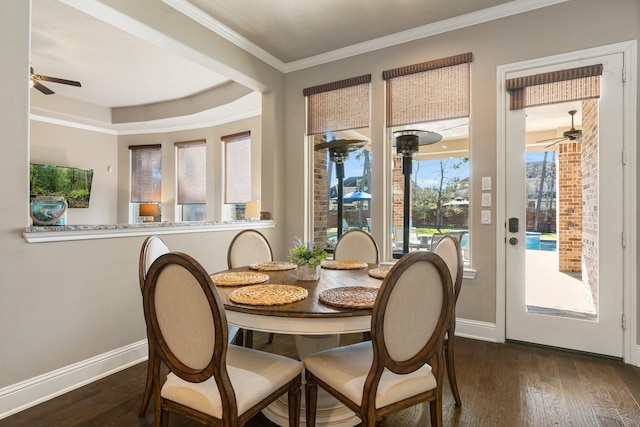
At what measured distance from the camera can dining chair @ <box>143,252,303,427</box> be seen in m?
1.16

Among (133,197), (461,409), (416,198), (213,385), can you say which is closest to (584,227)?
(416,198)

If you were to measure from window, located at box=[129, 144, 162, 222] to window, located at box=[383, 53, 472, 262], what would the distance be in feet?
15.6

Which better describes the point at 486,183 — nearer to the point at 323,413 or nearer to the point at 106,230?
the point at 323,413

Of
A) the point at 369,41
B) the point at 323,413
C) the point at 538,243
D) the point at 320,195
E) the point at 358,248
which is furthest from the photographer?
the point at 320,195

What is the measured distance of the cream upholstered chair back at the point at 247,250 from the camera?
2680 millimetres

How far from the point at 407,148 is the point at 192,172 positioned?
14.1ft

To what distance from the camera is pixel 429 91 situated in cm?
317

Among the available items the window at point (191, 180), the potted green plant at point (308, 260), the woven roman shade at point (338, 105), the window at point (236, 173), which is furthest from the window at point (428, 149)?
the window at point (191, 180)

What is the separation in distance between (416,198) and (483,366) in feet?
5.33

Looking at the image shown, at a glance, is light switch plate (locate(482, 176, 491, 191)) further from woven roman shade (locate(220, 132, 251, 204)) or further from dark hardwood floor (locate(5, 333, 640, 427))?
woven roman shade (locate(220, 132, 251, 204))

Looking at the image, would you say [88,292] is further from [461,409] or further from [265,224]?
[461,409]

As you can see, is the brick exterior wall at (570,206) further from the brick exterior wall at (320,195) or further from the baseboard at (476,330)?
the brick exterior wall at (320,195)

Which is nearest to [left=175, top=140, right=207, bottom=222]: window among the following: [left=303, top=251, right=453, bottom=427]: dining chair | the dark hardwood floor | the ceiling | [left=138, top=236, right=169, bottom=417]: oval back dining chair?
the ceiling

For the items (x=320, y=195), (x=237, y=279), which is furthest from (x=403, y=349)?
(x=320, y=195)
